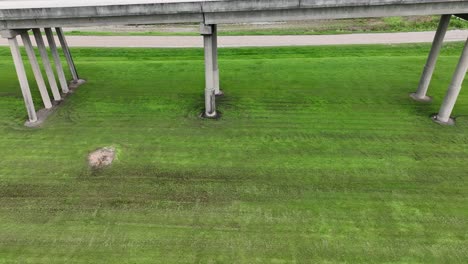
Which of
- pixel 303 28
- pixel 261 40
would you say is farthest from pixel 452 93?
pixel 303 28

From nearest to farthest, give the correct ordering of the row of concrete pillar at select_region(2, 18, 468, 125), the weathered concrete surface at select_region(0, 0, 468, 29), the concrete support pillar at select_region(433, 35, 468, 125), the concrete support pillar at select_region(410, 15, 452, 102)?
the weathered concrete surface at select_region(0, 0, 468, 29) → the concrete support pillar at select_region(433, 35, 468, 125) → the row of concrete pillar at select_region(2, 18, 468, 125) → the concrete support pillar at select_region(410, 15, 452, 102)

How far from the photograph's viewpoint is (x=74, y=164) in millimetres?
17734

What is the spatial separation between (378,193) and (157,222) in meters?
9.78

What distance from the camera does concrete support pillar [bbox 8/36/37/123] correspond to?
64.6 feet

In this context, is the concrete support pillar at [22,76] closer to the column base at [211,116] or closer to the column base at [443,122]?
the column base at [211,116]

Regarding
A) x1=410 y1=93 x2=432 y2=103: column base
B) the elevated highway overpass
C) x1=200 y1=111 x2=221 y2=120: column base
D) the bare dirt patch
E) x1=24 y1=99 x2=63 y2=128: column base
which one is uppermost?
the elevated highway overpass

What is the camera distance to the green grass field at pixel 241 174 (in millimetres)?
13492

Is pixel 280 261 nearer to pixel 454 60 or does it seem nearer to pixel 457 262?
pixel 457 262

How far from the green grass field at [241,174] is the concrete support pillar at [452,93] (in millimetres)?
810

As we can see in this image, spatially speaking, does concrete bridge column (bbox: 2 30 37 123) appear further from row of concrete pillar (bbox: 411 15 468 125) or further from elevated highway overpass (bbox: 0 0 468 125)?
row of concrete pillar (bbox: 411 15 468 125)

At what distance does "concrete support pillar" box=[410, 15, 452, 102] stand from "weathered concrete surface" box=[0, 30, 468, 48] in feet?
40.9

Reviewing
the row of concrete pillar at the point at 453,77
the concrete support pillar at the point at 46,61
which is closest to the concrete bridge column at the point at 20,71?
the concrete support pillar at the point at 46,61

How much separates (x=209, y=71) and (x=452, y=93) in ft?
45.3

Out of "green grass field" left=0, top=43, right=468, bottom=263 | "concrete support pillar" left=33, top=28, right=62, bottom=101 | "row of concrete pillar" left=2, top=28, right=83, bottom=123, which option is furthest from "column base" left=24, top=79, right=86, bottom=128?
"green grass field" left=0, top=43, right=468, bottom=263
